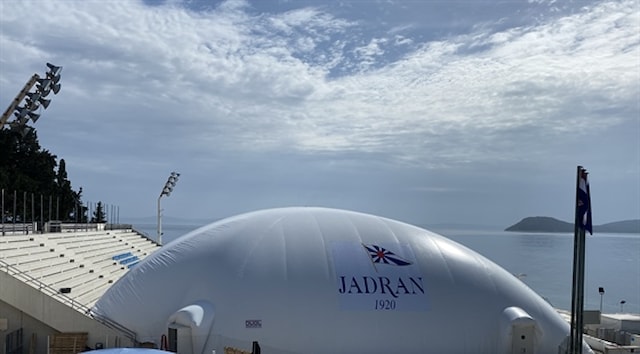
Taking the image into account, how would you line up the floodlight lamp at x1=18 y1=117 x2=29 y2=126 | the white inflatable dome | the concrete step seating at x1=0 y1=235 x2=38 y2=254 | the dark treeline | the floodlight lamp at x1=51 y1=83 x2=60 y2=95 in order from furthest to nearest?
the dark treeline
the concrete step seating at x1=0 y1=235 x2=38 y2=254
the floodlight lamp at x1=51 y1=83 x2=60 y2=95
the floodlight lamp at x1=18 y1=117 x2=29 y2=126
the white inflatable dome

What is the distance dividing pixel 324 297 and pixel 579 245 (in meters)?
6.65

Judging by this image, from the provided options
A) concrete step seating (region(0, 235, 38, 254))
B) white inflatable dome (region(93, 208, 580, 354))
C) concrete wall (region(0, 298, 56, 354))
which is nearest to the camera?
white inflatable dome (region(93, 208, 580, 354))

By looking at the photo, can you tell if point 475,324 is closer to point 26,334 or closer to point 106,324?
point 106,324

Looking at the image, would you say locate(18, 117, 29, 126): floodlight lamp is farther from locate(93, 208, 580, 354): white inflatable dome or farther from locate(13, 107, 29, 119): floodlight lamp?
locate(93, 208, 580, 354): white inflatable dome

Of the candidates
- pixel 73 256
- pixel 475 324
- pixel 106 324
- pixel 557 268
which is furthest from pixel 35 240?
pixel 557 268

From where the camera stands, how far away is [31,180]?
55.0m

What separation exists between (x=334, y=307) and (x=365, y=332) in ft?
→ 3.53

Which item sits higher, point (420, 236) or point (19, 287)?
point (420, 236)

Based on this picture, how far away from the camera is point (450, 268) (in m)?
17.4

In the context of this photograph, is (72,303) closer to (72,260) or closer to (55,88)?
(55,88)

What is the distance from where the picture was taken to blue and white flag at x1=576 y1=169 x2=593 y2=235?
1434cm

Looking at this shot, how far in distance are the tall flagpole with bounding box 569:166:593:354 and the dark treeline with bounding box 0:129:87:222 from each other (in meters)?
48.5

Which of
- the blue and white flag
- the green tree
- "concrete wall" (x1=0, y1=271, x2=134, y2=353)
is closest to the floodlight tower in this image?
"concrete wall" (x1=0, y1=271, x2=134, y2=353)

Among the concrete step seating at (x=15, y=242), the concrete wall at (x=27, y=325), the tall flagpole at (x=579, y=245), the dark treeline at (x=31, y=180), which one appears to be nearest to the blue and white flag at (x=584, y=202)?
the tall flagpole at (x=579, y=245)
